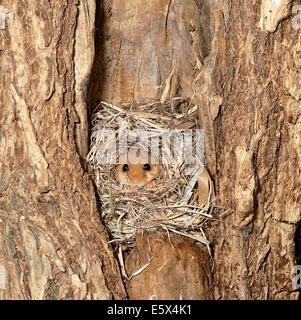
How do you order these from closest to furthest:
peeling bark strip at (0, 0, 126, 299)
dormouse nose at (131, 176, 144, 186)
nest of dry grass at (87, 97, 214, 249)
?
1. peeling bark strip at (0, 0, 126, 299)
2. nest of dry grass at (87, 97, 214, 249)
3. dormouse nose at (131, 176, 144, 186)

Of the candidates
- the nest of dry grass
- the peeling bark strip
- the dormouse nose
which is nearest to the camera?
the peeling bark strip

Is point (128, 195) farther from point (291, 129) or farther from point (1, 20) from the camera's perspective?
point (1, 20)

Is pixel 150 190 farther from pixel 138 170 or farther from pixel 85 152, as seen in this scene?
pixel 85 152

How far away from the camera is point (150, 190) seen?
1.84 metres

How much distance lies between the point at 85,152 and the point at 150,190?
0.32 metres

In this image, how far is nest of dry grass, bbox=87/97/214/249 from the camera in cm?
168

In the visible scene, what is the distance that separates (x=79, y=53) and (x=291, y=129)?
720mm

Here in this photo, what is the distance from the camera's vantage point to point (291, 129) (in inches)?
60.4

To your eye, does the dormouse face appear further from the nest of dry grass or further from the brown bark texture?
the brown bark texture

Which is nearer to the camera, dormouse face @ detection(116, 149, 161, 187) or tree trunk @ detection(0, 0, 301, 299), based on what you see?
tree trunk @ detection(0, 0, 301, 299)

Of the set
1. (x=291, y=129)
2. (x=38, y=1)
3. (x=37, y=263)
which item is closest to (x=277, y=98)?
(x=291, y=129)

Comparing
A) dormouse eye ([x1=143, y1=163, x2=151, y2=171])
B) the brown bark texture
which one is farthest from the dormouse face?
the brown bark texture

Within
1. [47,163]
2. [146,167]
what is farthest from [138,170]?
[47,163]

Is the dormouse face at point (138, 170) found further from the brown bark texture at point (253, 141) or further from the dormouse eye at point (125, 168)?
the brown bark texture at point (253, 141)
